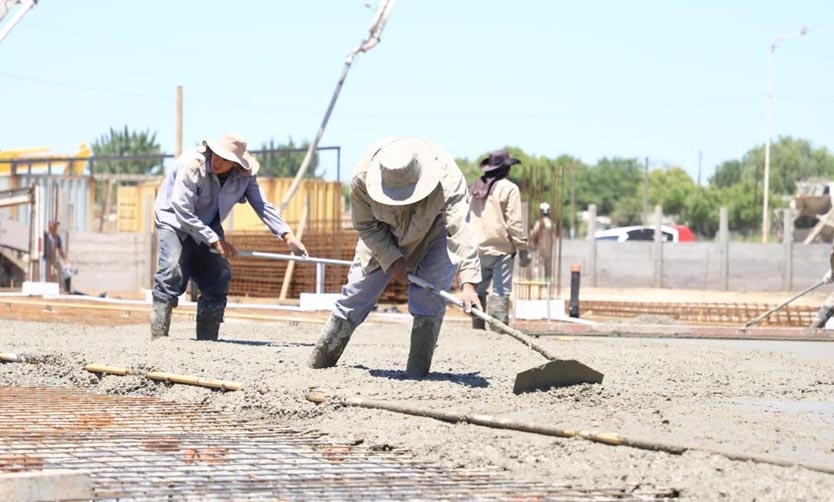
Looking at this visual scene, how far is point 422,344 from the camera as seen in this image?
738cm

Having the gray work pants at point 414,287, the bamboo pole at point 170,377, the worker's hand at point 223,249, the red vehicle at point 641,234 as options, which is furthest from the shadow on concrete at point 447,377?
the red vehicle at point 641,234

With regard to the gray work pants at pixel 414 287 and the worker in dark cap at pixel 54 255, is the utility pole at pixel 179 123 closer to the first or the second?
the worker in dark cap at pixel 54 255

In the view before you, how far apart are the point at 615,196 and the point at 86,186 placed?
66.2m

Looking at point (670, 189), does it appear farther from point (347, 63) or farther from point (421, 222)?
point (421, 222)

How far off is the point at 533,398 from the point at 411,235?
1.18 meters

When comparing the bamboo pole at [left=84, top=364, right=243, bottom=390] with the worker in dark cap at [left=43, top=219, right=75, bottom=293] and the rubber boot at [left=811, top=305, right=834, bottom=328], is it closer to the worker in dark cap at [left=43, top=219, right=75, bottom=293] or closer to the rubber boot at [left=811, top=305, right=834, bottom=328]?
the rubber boot at [left=811, top=305, right=834, bottom=328]

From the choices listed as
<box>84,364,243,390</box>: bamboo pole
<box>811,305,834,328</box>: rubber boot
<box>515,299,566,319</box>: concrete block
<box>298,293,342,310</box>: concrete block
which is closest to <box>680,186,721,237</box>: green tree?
<box>298,293,342,310</box>: concrete block

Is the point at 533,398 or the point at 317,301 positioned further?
the point at 317,301

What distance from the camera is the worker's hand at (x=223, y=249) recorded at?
9.56m

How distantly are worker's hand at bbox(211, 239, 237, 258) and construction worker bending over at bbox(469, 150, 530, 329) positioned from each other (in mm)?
2913

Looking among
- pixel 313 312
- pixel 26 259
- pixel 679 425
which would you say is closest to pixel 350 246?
pixel 313 312

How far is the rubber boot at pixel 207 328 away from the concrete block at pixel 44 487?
6.01 metres

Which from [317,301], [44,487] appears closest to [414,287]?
[44,487]

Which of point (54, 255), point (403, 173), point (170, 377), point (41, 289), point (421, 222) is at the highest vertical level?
point (403, 173)
